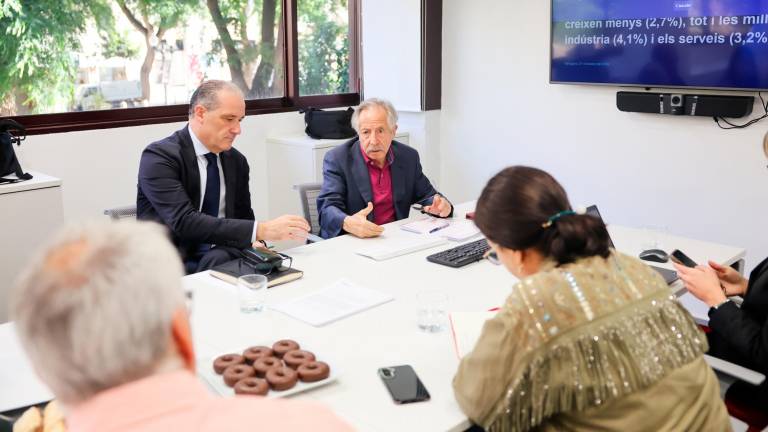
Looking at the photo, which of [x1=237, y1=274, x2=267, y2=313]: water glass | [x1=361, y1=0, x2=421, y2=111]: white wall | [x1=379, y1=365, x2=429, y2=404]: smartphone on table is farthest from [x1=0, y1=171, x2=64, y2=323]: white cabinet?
[x1=361, y1=0, x2=421, y2=111]: white wall

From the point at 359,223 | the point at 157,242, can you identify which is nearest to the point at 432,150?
the point at 359,223

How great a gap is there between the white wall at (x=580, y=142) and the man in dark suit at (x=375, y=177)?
824 mm

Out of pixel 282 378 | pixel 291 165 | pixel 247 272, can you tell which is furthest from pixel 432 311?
pixel 291 165

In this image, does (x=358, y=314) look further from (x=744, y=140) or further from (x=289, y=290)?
(x=744, y=140)

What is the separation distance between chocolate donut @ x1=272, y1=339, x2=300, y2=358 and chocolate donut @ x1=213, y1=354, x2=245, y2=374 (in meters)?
0.09

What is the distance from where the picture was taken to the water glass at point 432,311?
6.83ft

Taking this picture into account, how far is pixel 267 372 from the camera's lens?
1.72 metres

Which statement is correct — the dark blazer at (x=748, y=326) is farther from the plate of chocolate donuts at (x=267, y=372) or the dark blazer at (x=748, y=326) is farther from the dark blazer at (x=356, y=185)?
the dark blazer at (x=356, y=185)

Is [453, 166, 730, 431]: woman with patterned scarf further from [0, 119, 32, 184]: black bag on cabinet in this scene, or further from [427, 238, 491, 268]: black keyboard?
[0, 119, 32, 184]: black bag on cabinet

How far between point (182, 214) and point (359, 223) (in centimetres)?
70

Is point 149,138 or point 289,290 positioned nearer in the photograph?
point 289,290

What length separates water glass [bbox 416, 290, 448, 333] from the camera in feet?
6.83

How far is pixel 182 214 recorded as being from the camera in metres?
2.93

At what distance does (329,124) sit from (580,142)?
160 cm
